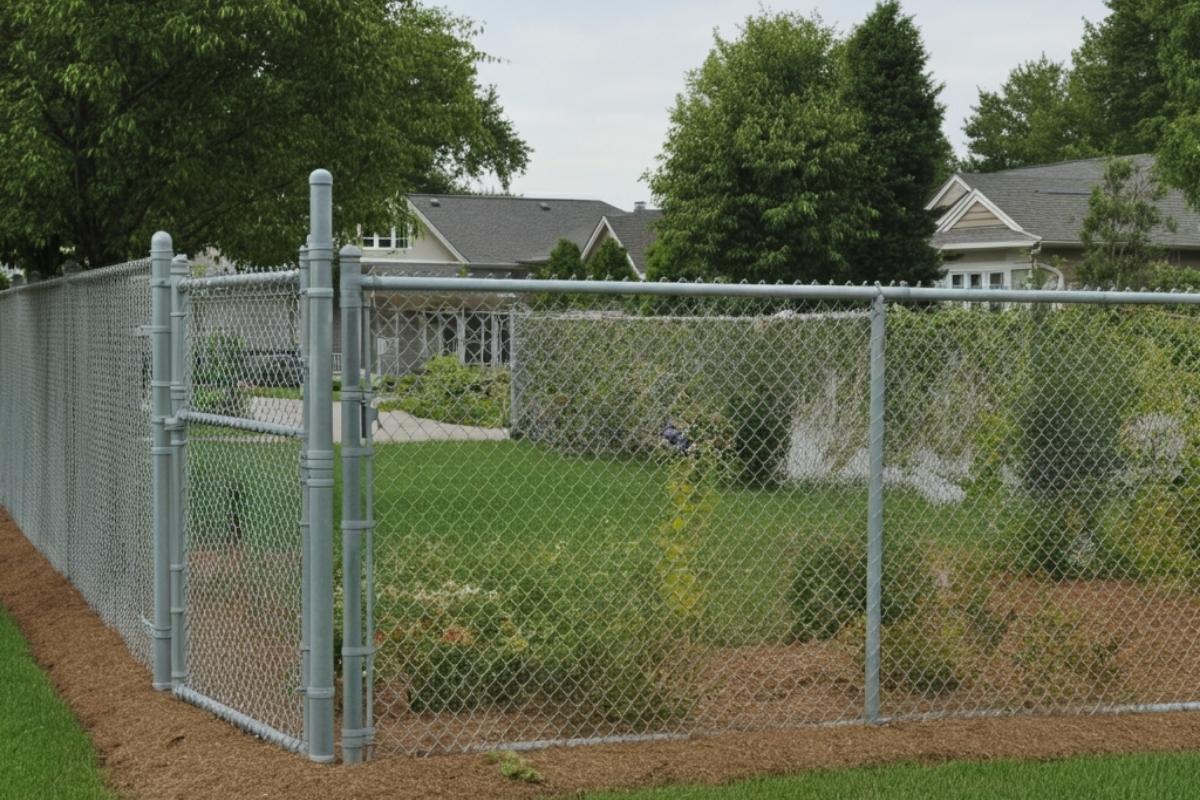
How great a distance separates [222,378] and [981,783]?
12.0 feet

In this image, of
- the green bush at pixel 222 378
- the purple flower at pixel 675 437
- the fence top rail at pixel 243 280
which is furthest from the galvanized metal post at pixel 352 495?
the purple flower at pixel 675 437

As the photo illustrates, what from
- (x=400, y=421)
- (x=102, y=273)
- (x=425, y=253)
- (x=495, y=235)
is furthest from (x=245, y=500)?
(x=495, y=235)

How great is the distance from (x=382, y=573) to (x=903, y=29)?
30.1 m

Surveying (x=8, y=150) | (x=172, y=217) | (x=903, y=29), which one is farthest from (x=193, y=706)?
(x=903, y=29)

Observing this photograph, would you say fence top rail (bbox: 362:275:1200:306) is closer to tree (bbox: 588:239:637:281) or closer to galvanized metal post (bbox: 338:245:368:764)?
galvanized metal post (bbox: 338:245:368:764)

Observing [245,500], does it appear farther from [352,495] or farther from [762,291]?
[762,291]

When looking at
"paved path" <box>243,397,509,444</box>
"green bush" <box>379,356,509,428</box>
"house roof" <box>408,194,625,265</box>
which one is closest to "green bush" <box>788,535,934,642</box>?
"paved path" <box>243,397,509,444</box>

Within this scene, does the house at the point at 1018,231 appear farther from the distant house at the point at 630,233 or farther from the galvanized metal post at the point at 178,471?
the galvanized metal post at the point at 178,471

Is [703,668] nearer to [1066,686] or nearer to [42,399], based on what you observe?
[1066,686]

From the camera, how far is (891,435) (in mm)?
6754

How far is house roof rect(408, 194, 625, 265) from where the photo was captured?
45781 mm

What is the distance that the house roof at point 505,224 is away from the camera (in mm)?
45781

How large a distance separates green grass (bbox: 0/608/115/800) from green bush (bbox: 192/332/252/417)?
1.55 metres

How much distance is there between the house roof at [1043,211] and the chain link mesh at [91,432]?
25.2 meters
